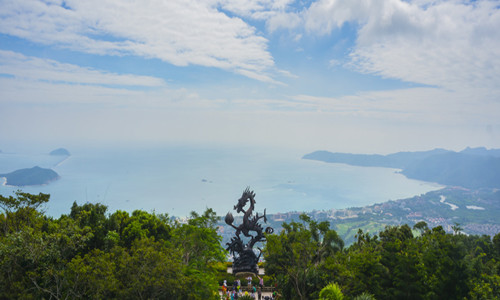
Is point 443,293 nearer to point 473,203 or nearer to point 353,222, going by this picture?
point 353,222

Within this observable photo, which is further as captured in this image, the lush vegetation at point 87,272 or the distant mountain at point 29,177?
the distant mountain at point 29,177

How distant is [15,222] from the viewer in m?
16.1

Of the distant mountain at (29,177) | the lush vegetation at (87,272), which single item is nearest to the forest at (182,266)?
the lush vegetation at (87,272)

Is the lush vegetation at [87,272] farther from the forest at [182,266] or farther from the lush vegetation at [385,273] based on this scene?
the lush vegetation at [385,273]

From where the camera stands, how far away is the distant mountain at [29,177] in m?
132

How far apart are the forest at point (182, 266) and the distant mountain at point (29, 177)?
141 m

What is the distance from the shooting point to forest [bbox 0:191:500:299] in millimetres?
11625

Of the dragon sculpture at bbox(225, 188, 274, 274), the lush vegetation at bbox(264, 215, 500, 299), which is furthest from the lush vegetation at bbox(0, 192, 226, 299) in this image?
the dragon sculpture at bbox(225, 188, 274, 274)

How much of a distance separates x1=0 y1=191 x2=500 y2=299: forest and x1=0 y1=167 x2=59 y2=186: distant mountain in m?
141

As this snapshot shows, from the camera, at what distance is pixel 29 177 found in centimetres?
13512

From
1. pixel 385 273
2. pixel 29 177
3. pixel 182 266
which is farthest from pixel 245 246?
pixel 29 177

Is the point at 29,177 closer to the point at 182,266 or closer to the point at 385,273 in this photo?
the point at 182,266

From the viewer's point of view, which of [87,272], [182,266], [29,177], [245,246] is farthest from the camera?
[29,177]

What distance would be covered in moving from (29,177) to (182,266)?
15150 centimetres
